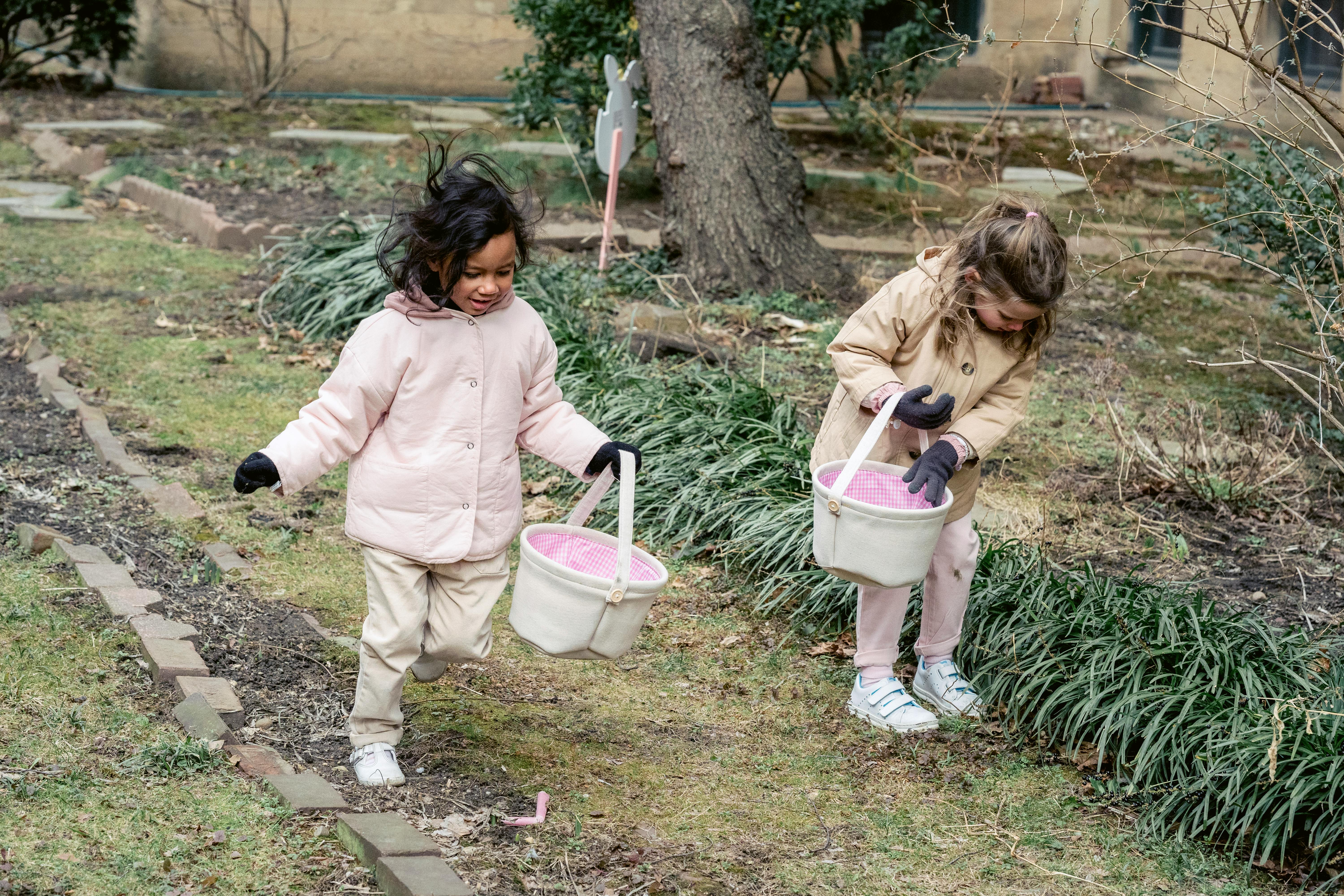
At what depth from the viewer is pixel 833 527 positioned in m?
3.23

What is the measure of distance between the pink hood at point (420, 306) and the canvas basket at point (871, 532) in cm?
93

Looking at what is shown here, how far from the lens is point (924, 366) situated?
11.2 feet

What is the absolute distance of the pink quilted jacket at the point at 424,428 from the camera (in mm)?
2922

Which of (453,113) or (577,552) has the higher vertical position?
(453,113)

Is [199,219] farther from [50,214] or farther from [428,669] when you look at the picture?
[428,669]

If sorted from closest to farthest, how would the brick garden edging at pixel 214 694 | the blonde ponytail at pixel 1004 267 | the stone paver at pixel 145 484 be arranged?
1. the brick garden edging at pixel 214 694
2. the blonde ponytail at pixel 1004 267
3. the stone paver at pixel 145 484

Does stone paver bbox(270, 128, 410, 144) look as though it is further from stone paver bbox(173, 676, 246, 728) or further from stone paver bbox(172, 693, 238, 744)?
stone paver bbox(172, 693, 238, 744)

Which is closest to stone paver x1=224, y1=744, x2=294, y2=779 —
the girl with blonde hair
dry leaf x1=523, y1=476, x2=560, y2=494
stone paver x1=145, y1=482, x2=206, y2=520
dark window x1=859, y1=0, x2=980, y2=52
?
the girl with blonde hair

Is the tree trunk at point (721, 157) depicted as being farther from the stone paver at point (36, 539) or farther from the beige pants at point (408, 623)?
the beige pants at point (408, 623)

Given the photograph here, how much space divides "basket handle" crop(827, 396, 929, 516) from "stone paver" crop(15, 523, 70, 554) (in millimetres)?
2479

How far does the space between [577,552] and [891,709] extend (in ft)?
3.53

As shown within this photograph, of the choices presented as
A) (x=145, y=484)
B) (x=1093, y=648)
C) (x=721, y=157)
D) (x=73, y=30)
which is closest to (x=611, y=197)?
(x=721, y=157)

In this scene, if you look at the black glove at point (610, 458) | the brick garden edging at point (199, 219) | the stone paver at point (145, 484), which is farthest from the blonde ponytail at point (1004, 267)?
the brick garden edging at point (199, 219)

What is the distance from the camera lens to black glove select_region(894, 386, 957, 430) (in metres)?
3.21
